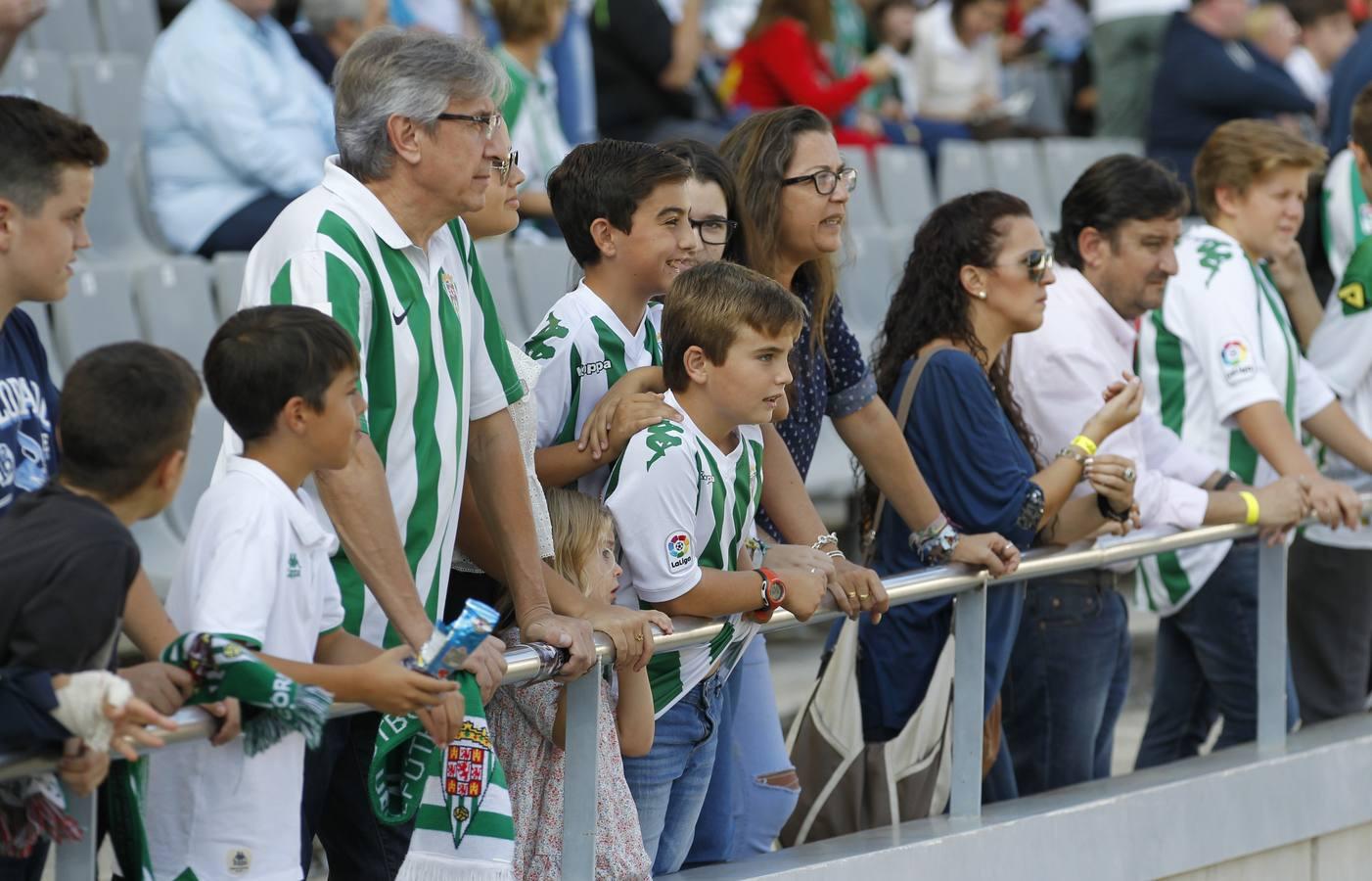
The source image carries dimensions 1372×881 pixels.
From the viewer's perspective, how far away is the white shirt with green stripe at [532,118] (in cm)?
692

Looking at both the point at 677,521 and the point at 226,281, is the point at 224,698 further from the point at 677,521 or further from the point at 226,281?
the point at 226,281

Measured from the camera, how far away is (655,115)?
27.2ft

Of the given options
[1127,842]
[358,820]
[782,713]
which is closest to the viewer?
[358,820]

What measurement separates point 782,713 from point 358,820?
10.4 ft

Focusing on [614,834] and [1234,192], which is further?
[1234,192]

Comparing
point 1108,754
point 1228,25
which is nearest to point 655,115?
point 1228,25

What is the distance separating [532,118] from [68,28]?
1.86 metres

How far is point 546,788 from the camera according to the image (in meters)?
3.02

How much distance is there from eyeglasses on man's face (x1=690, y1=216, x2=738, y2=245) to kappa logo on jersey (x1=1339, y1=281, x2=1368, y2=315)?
6.73 ft

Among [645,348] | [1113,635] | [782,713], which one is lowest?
[782,713]

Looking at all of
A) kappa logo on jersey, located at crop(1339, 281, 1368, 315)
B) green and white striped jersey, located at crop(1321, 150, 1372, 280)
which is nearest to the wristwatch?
kappa logo on jersey, located at crop(1339, 281, 1368, 315)

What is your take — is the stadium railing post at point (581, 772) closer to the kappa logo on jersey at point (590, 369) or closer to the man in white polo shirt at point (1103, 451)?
the kappa logo on jersey at point (590, 369)

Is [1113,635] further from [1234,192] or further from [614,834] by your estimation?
[614,834]

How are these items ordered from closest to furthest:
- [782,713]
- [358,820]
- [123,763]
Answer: [123,763] → [358,820] → [782,713]
